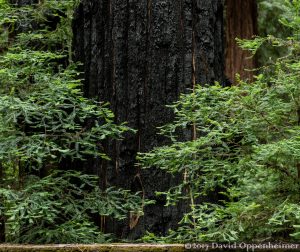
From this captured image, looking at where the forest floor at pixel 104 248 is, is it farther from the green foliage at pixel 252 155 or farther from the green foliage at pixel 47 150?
the green foliage at pixel 47 150

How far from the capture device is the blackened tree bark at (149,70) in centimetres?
436

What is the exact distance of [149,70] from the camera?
14.5 ft

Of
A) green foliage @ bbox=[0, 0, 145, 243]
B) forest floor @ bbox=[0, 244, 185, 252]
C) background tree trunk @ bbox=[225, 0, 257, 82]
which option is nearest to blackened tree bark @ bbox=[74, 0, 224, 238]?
green foliage @ bbox=[0, 0, 145, 243]

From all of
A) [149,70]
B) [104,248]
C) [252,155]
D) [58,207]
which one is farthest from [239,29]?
[104,248]

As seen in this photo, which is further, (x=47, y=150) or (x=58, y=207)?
(x=58, y=207)

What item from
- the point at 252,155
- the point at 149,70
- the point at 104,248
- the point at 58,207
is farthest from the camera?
the point at 149,70

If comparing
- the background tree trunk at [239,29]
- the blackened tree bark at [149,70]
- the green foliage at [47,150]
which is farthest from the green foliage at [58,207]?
the background tree trunk at [239,29]

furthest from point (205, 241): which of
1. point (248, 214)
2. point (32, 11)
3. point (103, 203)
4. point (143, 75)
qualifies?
point (32, 11)

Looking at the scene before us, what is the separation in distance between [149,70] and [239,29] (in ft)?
14.4

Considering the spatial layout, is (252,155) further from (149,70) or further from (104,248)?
(149,70)

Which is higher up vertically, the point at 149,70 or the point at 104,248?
the point at 149,70

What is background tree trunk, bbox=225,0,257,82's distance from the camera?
8453mm

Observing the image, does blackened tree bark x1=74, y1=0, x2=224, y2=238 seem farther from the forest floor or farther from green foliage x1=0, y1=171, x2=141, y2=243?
the forest floor

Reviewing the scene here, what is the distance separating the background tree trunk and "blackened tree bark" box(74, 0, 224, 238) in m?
3.88
